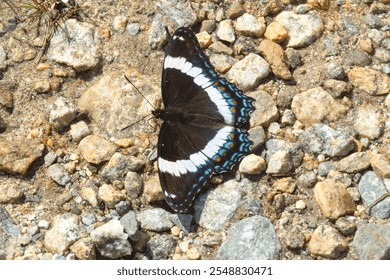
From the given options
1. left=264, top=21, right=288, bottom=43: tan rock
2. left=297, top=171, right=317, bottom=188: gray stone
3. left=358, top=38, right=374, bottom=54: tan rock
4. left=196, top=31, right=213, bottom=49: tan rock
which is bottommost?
left=297, top=171, right=317, bottom=188: gray stone

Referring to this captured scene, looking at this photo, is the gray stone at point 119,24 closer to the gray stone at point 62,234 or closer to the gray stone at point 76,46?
the gray stone at point 76,46

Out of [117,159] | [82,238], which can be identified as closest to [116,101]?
[117,159]

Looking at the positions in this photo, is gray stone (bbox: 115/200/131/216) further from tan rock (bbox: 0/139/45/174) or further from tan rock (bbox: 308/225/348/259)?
tan rock (bbox: 308/225/348/259)

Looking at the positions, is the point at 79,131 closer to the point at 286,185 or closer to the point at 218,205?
the point at 218,205

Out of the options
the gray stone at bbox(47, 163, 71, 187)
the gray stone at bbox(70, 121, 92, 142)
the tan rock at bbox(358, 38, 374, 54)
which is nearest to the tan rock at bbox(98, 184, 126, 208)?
the gray stone at bbox(47, 163, 71, 187)

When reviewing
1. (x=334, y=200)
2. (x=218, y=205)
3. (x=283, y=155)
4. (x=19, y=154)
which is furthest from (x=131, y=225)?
(x=334, y=200)

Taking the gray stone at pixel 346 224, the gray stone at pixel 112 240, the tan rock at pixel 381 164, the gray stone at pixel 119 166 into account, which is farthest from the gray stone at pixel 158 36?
the gray stone at pixel 346 224

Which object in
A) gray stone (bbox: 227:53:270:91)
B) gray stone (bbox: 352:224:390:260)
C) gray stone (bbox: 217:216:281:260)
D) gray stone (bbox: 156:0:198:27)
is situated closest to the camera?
gray stone (bbox: 352:224:390:260)
